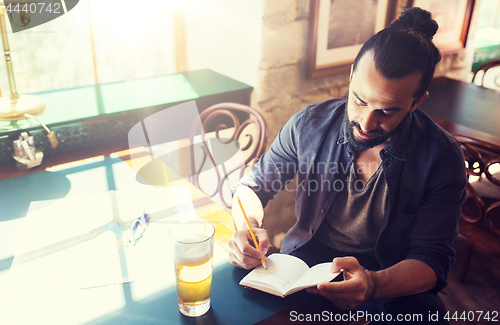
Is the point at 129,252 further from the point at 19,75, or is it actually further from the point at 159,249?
the point at 19,75

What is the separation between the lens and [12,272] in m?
1.00

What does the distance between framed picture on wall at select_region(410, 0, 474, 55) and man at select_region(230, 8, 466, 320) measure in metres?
1.83

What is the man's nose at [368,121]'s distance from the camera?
119 cm

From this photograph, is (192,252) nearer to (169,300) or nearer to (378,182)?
(169,300)

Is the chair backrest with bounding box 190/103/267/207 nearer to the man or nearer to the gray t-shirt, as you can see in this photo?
the man

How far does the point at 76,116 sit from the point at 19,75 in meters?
0.45

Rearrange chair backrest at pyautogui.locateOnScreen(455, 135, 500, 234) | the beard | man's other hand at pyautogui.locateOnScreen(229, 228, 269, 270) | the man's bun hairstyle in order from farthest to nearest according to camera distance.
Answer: chair backrest at pyautogui.locateOnScreen(455, 135, 500, 234), the beard, the man's bun hairstyle, man's other hand at pyautogui.locateOnScreen(229, 228, 269, 270)

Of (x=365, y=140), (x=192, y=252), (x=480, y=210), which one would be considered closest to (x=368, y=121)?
(x=365, y=140)

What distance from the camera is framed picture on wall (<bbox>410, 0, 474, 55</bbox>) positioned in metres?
2.81

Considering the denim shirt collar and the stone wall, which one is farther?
the stone wall

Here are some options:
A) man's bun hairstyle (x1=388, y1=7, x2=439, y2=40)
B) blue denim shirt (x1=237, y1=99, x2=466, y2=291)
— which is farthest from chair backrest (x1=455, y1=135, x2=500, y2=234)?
man's bun hairstyle (x1=388, y1=7, x2=439, y2=40)

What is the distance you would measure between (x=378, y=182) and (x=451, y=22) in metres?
2.21

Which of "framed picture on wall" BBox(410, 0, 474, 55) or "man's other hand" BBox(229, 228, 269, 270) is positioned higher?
"framed picture on wall" BBox(410, 0, 474, 55)

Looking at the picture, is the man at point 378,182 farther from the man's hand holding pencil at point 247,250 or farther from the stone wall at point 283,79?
the stone wall at point 283,79
